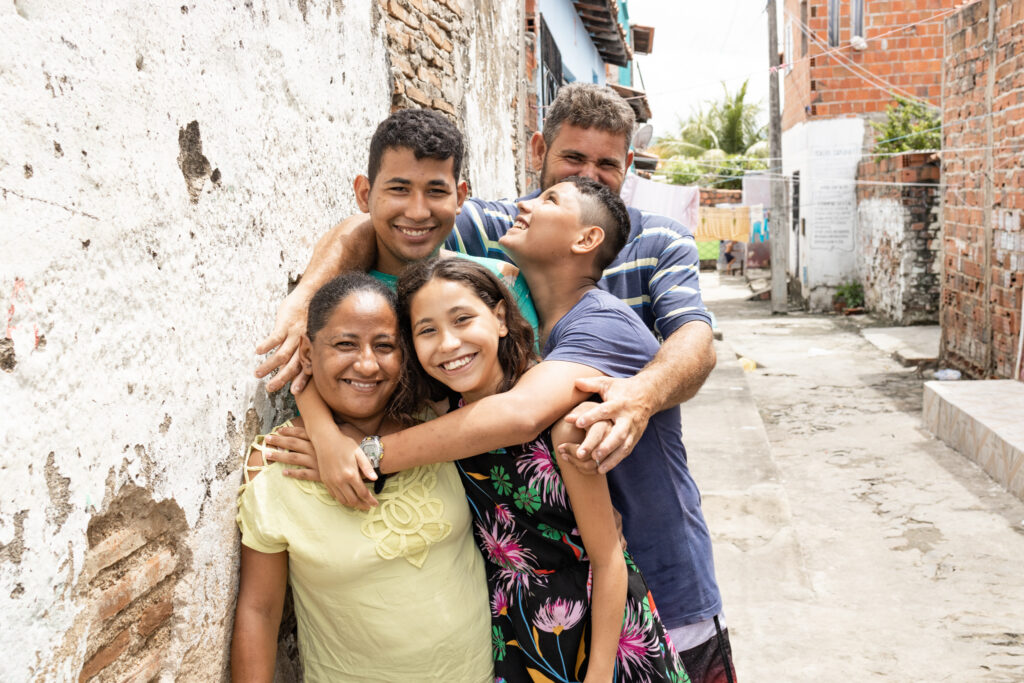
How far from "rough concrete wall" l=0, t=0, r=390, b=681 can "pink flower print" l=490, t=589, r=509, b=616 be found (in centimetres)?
59

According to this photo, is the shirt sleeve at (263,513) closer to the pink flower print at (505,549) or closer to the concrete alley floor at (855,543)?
the pink flower print at (505,549)

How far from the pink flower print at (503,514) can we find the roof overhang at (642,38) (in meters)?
17.7

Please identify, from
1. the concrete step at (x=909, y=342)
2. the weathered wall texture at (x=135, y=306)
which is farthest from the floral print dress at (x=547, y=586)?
the concrete step at (x=909, y=342)

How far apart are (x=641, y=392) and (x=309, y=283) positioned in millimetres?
843

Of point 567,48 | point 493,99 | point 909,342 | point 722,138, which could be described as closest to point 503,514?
point 493,99

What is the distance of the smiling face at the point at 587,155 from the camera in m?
2.63

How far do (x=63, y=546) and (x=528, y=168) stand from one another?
6.37 metres

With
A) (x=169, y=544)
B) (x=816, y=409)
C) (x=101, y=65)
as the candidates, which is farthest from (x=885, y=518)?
(x=101, y=65)

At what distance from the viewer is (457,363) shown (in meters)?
1.83

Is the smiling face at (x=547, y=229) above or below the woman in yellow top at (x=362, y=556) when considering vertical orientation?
above

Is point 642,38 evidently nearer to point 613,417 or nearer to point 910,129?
point 910,129

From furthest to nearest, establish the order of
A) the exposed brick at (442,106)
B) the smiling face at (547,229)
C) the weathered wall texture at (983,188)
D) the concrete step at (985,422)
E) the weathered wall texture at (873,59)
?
1. the weathered wall texture at (873,59)
2. the weathered wall texture at (983,188)
3. the concrete step at (985,422)
4. the exposed brick at (442,106)
5. the smiling face at (547,229)

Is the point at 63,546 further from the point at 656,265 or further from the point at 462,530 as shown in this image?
Answer: the point at 656,265

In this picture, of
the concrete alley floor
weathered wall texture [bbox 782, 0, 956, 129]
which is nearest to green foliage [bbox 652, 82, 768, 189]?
weathered wall texture [bbox 782, 0, 956, 129]
